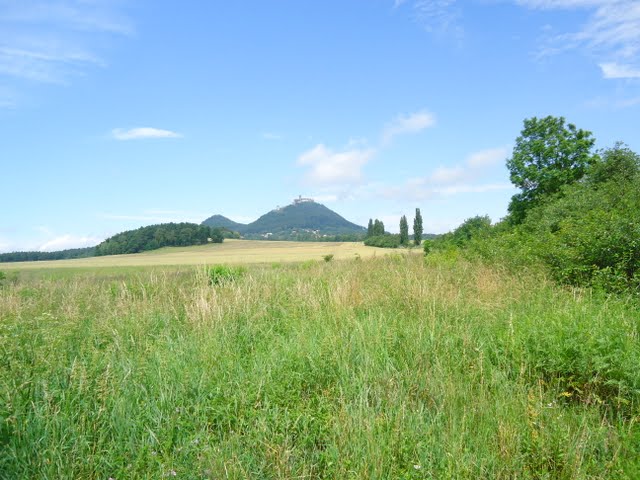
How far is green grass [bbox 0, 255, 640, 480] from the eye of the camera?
2926mm

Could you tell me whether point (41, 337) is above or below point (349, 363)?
above

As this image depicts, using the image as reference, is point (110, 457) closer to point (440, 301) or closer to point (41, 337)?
point (41, 337)

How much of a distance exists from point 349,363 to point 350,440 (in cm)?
128

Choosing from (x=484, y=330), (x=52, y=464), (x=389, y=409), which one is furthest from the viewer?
(x=484, y=330)

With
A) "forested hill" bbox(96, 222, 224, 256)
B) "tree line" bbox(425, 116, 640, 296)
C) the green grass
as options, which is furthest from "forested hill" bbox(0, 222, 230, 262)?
the green grass

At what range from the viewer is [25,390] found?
366 centimetres

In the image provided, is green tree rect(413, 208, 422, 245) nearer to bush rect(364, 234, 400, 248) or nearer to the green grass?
bush rect(364, 234, 400, 248)

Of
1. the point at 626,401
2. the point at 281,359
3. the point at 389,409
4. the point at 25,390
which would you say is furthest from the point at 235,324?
Answer: the point at 626,401

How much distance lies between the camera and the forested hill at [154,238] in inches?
2598

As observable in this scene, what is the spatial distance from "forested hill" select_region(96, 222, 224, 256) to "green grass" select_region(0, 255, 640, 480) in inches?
2552

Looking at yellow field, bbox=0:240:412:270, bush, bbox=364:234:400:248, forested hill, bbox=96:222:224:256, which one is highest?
forested hill, bbox=96:222:224:256

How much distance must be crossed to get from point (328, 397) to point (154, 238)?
6936cm

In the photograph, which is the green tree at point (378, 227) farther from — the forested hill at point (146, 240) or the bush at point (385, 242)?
the forested hill at point (146, 240)

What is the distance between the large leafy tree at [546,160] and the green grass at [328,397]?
33.9 m
